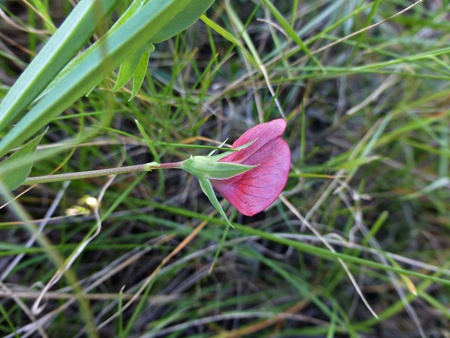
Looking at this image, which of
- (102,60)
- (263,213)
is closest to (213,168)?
(102,60)

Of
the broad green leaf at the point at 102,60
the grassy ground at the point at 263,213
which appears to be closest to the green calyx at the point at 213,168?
the broad green leaf at the point at 102,60

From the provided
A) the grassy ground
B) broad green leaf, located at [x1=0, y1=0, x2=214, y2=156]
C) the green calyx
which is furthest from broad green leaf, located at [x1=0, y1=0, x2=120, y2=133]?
the grassy ground

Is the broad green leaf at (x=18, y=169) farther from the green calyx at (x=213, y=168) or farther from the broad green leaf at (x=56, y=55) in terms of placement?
the green calyx at (x=213, y=168)

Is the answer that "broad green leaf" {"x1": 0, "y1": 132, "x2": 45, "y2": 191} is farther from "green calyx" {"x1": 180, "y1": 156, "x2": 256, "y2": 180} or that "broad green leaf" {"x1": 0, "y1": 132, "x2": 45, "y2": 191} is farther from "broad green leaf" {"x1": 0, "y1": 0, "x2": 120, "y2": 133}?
"green calyx" {"x1": 180, "y1": 156, "x2": 256, "y2": 180}

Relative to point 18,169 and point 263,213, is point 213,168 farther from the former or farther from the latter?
point 263,213

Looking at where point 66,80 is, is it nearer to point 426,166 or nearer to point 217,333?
point 217,333
